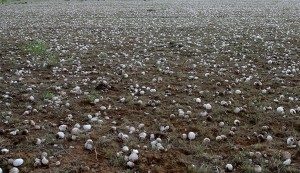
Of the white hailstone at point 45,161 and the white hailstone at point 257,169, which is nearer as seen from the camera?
the white hailstone at point 257,169

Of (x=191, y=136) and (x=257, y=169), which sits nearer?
(x=257, y=169)

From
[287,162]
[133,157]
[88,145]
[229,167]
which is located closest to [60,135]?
[88,145]

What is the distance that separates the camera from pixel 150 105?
28.3 feet

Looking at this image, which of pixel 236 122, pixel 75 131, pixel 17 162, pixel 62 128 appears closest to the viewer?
pixel 17 162

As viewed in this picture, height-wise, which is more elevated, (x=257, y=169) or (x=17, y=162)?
(x=17, y=162)

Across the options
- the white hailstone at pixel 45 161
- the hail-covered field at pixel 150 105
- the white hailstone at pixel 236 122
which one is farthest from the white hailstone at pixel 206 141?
the white hailstone at pixel 45 161

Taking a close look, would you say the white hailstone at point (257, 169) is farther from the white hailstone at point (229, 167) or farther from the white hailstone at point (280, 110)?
the white hailstone at point (280, 110)

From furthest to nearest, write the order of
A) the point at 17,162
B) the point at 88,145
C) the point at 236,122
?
the point at 236,122
the point at 88,145
the point at 17,162

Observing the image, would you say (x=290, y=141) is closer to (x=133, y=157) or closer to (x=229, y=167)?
(x=229, y=167)

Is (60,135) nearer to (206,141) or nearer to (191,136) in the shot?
(191,136)

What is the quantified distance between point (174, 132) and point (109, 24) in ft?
54.7

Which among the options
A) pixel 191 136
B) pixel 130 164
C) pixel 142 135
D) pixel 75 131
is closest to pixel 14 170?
pixel 75 131

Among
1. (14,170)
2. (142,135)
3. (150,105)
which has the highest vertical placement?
(14,170)

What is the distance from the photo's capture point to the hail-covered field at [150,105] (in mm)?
6094
